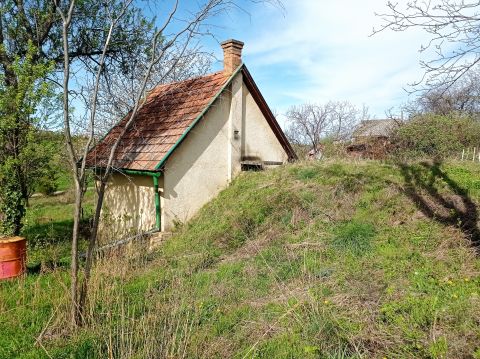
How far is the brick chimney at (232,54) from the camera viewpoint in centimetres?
1105

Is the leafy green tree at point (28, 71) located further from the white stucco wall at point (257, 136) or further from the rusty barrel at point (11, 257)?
the white stucco wall at point (257, 136)

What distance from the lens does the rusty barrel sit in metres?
6.48

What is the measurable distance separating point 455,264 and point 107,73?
38.4ft

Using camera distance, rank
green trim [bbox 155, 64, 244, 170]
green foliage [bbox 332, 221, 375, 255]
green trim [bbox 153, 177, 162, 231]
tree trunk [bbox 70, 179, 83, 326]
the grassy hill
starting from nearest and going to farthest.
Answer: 1. the grassy hill
2. tree trunk [bbox 70, 179, 83, 326]
3. green foliage [bbox 332, 221, 375, 255]
4. green trim [bbox 155, 64, 244, 170]
5. green trim [bbox 153, 177, 162, 231]

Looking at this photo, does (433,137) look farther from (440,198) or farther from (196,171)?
(196,171)

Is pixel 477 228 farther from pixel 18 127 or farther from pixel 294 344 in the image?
pixel 18 127

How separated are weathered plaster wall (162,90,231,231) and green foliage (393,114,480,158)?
866 centimetres

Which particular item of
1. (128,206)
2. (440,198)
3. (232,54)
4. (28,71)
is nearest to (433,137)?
(440,198)

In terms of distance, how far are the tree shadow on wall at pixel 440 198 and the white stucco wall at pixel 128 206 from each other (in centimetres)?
669

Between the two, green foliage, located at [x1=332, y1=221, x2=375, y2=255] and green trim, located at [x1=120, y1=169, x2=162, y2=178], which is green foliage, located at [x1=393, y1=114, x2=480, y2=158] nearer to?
green foliage, located at [x1=332, y1=221, x2=375, y2=255]

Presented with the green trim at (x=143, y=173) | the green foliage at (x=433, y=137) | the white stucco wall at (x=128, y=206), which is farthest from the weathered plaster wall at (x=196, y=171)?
the green foliage at (x=433, y=137)

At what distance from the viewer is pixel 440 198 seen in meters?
8.16

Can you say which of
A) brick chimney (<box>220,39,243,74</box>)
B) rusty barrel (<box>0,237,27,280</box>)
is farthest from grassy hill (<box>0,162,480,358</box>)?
brick chimney (<box>220,39,243,74</box>)

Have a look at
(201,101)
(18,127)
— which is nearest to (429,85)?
(201,101)
